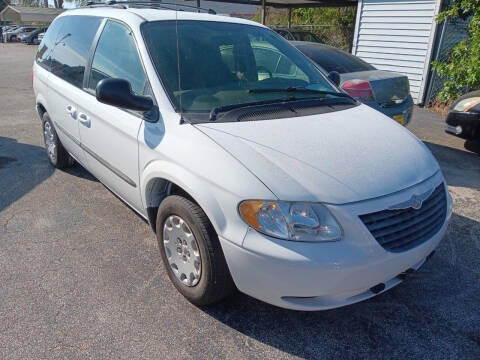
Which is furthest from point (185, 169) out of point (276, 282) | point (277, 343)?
point (277, 343)

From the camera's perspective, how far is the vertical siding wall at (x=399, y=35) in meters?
9.18

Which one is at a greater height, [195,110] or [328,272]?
[195,110]

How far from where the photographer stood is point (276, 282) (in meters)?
2.04

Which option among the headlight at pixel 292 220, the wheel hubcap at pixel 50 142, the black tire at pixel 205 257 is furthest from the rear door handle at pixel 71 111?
the headlight at pixel 292 220

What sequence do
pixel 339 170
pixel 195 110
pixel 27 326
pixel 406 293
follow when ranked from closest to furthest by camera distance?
pixel 339 170 → pixel 27 326 → pixel 195 110 → pixel 406 293

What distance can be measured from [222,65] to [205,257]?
1522 millimetres

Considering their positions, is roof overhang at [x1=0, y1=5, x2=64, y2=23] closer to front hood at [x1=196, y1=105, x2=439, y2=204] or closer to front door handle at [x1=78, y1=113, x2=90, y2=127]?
front door handle at [x1=78, y1=113, x2=90, y2=127]

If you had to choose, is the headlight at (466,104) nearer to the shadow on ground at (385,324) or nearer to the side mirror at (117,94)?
the shadow on ground at (385,324)

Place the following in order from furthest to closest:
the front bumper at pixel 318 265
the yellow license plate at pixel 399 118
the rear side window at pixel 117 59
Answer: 1. the yellow license plate at pixel 399 118
2. the rear side window at pixel 117 59
3. the front bumper at pixel 318 265

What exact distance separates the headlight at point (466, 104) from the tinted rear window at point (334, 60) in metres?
1.41

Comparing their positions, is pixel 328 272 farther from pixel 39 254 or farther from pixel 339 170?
pixel 39 254

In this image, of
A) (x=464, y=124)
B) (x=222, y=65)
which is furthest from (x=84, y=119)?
(x=464, y=124)

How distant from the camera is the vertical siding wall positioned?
9.18 m

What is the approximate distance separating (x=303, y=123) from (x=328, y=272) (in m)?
1.06
